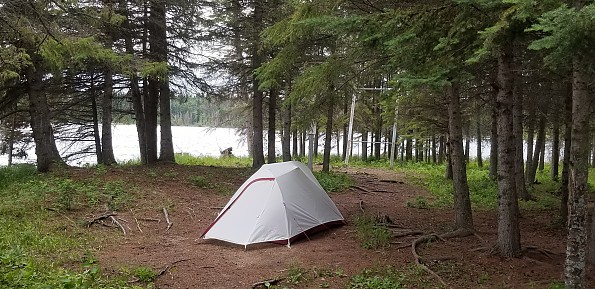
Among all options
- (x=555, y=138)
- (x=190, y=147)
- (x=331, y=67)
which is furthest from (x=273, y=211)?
(x=190, y=147)

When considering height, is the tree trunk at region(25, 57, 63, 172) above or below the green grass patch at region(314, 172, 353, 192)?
above

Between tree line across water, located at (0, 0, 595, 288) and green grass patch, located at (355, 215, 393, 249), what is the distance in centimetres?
150

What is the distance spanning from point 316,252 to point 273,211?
124 cm

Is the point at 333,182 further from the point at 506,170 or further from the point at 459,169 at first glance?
the point at 506,170

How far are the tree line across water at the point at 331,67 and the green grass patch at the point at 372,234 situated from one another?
150 centimetres

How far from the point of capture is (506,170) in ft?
20.9

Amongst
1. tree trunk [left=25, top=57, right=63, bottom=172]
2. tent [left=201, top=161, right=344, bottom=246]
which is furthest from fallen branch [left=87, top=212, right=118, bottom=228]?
tree trunk [left=25, top=57, right=63, bottom=172]

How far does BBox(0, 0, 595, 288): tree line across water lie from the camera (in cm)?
454

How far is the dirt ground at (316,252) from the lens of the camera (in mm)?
6055

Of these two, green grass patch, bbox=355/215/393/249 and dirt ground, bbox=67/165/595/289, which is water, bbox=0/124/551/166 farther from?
green grass patch, bbox=355/215/393/249

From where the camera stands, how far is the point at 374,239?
7715 mm

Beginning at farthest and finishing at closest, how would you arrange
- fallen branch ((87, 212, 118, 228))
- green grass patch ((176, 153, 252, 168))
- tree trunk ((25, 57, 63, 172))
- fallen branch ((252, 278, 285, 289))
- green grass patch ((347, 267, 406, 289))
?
green grass patch ((176, 153, 252, 168))
tree trunk ((25, 57, 63, 172))
fallen branch ((87, 212, 118, 228))
fallen branch ((252, 278, 285, 289))
green grass patch ((347, 267, 406, 289))

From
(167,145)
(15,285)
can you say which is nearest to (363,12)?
(15,285)

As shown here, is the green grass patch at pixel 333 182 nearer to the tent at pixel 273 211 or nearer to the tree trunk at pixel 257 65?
the tree trunk at pixel 257 65
